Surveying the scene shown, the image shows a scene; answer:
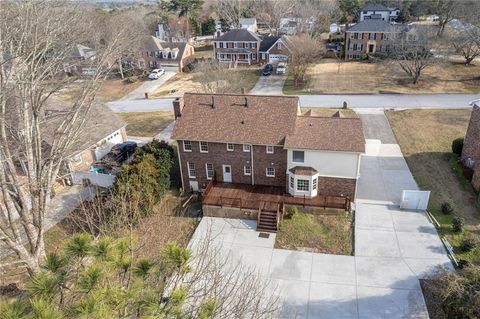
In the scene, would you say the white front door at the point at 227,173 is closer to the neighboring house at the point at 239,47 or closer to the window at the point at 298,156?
the window at the point at 298,156

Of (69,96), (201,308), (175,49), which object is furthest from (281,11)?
(201,308)

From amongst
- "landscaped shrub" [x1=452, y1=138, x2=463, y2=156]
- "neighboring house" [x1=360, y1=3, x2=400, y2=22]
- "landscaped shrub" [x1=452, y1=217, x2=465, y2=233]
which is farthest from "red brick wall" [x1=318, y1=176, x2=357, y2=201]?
"neighboring house" [x1=360, y1=3, x2=400, y2=22]

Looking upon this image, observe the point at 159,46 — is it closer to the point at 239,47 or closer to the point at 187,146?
the point at 239,47

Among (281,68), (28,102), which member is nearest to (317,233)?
(28,102)

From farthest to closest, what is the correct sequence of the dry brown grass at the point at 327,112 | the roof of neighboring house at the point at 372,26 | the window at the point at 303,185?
the roof of neighboring house at the point at 372,26
the dry brown grass at the point at 327,112
the window at the point at 303,185

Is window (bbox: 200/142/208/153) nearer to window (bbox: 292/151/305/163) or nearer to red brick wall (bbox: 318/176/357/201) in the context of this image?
window (bbox: 292/151/305/163)

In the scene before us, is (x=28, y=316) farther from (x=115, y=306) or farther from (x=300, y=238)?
(x=300, y=238)

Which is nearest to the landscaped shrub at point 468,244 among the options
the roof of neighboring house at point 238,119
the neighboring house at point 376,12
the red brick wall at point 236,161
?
the red brick wall at point 236,161
